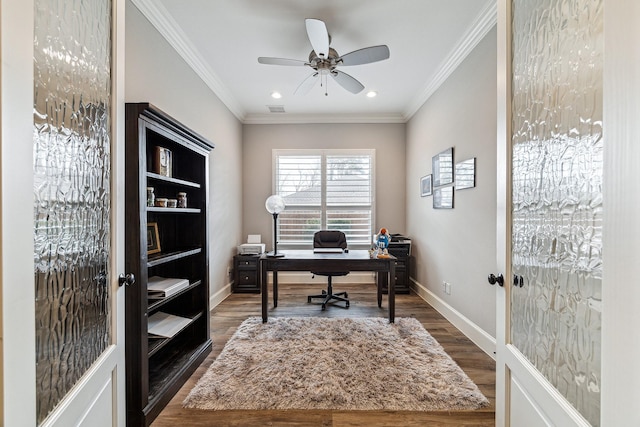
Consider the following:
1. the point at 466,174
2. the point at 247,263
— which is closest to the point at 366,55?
the point at 466,174

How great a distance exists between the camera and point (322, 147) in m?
5.05

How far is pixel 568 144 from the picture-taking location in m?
0.87

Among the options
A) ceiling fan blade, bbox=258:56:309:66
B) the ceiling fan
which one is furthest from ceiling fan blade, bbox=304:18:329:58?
ceiling fan blade, bbox=258:56:309:66

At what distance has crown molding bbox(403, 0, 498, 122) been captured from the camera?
2.38 metres

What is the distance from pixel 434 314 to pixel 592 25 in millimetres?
3249

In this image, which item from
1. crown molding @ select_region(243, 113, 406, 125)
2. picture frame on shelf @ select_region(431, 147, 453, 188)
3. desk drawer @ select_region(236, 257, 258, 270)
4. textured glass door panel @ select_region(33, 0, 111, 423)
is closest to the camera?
textured glass door panel @ select_region(33, 0, 111, 423)

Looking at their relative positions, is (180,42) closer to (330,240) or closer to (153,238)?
(153,238)

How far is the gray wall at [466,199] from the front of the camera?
8.14 feet

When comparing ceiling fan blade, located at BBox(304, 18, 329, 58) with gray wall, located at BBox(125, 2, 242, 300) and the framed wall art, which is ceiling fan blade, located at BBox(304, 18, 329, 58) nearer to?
gray wall, located at BBox(125, 2, 242, 300)

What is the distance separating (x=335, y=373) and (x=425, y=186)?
2.79 metres

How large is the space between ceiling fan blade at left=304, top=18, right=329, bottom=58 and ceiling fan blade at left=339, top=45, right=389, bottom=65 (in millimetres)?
210

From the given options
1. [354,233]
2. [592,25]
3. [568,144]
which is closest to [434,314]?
[354,233]
